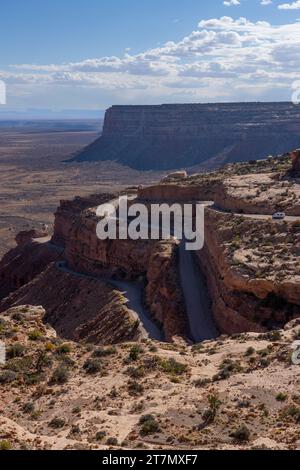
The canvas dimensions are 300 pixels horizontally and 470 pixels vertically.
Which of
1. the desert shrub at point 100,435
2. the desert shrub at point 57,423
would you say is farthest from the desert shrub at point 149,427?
the desert shrub at point 57,423

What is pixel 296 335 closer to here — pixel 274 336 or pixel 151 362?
pixel 274 336

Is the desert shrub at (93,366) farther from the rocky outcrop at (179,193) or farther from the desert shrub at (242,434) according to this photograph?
the rocky outcrop at (179,193)

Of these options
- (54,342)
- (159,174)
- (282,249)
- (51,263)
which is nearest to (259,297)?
(282,249)

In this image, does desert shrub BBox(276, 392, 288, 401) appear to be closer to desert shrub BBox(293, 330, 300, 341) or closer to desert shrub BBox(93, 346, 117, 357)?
desert shrub BBox(293, 330, 300, 341)

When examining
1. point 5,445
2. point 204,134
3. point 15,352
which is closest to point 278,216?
point 15,352

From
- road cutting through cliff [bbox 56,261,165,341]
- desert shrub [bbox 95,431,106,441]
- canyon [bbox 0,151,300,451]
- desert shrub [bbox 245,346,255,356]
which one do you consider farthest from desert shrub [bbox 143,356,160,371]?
road cutting through cliff [bbox 56,261,165,341]
